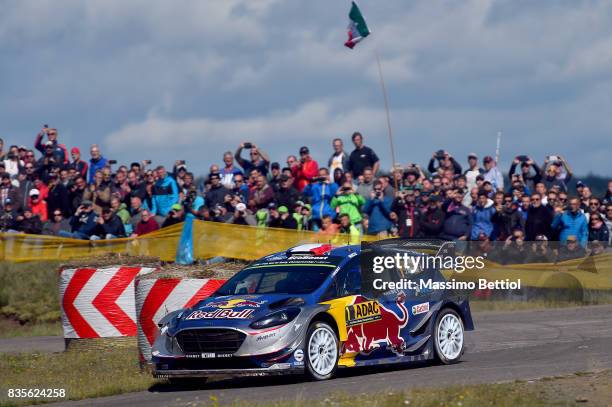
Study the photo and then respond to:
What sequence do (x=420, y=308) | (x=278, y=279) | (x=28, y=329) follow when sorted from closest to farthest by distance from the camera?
(x=278, y=279)
(x=420, y=308)
(x=28, y=329)

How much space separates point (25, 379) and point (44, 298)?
34.6 ft

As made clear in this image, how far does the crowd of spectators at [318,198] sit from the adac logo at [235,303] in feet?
25.8

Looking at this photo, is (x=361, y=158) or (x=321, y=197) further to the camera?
(x=361, y=158)

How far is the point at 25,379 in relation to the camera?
14023mm

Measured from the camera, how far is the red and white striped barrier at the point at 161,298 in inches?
552

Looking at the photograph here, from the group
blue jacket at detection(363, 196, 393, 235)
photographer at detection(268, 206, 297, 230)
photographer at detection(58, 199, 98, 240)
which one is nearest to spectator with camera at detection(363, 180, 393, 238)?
blue jacket at detection(363, 196, 393, 235)

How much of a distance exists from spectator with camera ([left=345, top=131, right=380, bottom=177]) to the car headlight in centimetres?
1292

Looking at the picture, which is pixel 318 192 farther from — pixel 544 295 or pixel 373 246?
pixel 373 246

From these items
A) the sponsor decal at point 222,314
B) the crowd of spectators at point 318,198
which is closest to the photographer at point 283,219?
the crowd of spectators at point 318,198

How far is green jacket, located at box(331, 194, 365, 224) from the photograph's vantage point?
909 inches

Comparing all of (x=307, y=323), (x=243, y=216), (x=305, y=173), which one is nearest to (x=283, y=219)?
(x=243, y=216)

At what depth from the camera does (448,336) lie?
14.2 m

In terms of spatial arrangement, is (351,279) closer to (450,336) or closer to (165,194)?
(450,336)

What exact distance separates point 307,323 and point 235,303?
3.10 feet
